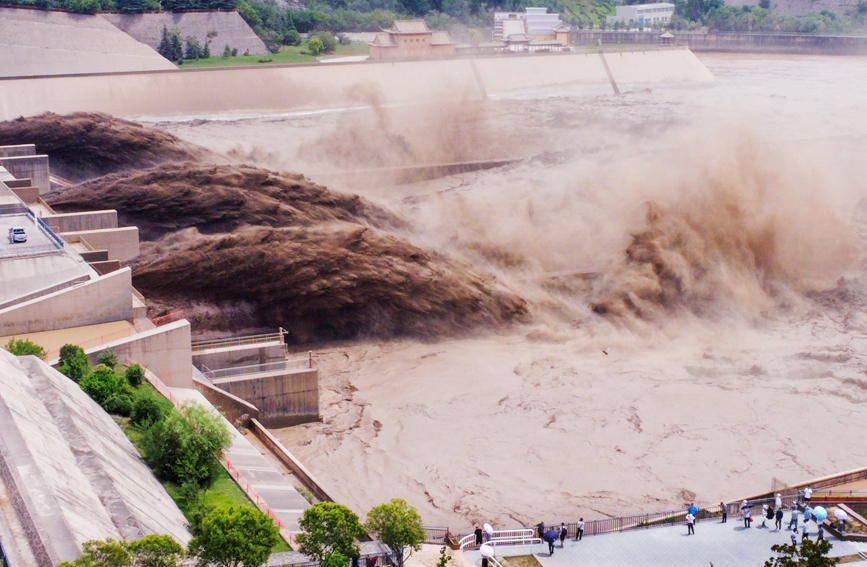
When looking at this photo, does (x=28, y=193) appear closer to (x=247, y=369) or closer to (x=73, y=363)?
(x=247, y=369)

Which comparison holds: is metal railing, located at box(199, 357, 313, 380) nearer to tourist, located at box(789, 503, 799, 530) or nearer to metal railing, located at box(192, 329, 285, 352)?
metal railing, located at box(192, 329, 285, 352)

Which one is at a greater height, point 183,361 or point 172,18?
point 172,18

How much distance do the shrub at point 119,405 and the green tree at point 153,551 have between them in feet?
28.1

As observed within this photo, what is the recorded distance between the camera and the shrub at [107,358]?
898 inches

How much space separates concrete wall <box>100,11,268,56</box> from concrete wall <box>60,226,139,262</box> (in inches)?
1845

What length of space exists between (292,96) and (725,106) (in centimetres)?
3518

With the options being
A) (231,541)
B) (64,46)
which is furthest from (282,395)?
(64,46)

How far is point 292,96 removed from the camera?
6531 cm

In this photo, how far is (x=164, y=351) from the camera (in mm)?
24109

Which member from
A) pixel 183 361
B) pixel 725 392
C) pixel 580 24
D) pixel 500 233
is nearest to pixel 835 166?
pixel 500 233

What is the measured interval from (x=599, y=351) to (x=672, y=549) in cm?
1330

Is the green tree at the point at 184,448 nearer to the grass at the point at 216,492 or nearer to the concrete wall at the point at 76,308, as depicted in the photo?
the grass at the point at 216,492

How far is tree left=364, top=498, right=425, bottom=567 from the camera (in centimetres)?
1573

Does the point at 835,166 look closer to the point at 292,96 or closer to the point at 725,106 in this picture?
the point at 725,106
